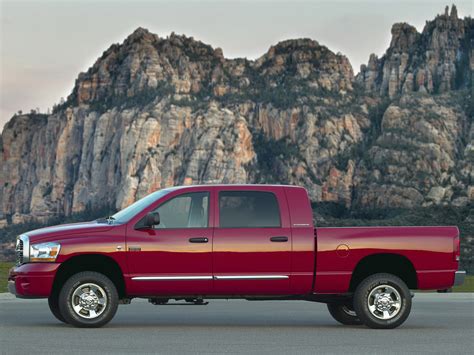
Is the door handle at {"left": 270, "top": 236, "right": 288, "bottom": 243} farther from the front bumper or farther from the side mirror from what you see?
the front bumper

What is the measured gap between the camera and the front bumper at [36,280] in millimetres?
13617

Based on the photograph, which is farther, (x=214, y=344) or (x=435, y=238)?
(x=435, y=238)

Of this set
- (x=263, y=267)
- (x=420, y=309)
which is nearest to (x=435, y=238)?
(x=263, y=267)

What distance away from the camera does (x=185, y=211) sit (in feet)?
46.3

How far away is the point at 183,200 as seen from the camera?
1414cm

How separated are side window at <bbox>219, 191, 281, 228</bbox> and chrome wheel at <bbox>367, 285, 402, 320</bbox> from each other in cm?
170

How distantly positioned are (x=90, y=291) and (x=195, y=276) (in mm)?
1456

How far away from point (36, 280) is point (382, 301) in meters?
4.88

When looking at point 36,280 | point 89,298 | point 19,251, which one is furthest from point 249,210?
point 19,251

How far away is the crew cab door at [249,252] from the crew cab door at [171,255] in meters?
0.17

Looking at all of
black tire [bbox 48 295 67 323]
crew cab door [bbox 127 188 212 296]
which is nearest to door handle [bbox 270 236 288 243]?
crew cab door [bbox 127 188 212 296]

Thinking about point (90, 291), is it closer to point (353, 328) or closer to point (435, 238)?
point (353, 328)

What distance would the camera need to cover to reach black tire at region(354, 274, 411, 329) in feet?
46.2

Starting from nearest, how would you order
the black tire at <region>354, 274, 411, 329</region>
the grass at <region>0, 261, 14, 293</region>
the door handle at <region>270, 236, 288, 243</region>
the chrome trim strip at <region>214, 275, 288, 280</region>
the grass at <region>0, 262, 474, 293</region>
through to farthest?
1. the chrome trim strip at <region>214, 275, 288, 280</region>
2. the door handle at <region>270, 236, 288, 243</region>
3. the black tire at <region>354, 274, 411, 329</region>
4. the grass at <region>0, 261, 14, 293</region>
5. the grass at <region>0, 262, 474, 293</region>
